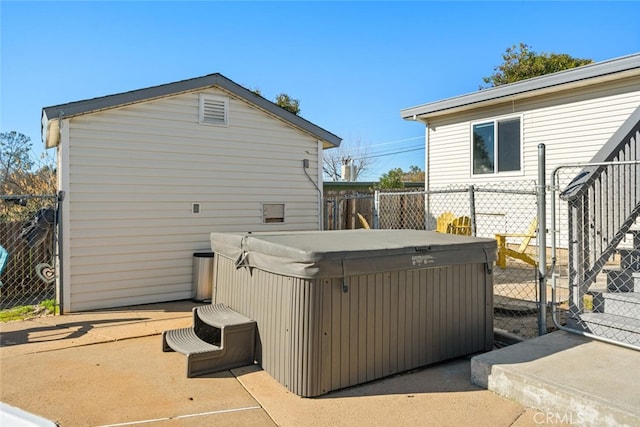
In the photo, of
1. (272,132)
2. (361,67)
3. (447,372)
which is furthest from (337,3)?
(447,372)

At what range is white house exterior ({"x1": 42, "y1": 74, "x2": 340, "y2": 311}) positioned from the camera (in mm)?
5102

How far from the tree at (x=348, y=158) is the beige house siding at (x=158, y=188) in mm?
21307

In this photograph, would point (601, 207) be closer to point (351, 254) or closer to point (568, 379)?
point (568, 379)

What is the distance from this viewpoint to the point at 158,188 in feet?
18.6

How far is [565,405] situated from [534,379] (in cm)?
21

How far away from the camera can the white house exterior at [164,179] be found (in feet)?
16.7

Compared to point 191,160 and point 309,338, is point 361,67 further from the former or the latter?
point 309,338

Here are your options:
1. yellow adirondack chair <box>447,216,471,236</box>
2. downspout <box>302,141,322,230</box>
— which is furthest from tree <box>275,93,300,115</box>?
yellow adirondack chair <box>447,216,471,236</box>

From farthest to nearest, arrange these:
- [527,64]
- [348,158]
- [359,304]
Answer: [348,158] < [527,64] < [359,304]

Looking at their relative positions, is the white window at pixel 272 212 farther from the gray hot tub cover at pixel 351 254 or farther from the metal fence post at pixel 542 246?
the metal fence post at pixel 542 246

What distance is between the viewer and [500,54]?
16.8 metres

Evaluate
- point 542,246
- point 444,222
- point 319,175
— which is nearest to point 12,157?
point 319,175

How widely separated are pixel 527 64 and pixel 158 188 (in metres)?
15.7

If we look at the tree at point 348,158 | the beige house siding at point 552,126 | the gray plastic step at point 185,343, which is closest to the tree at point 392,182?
the beige house siding at point 552,126
